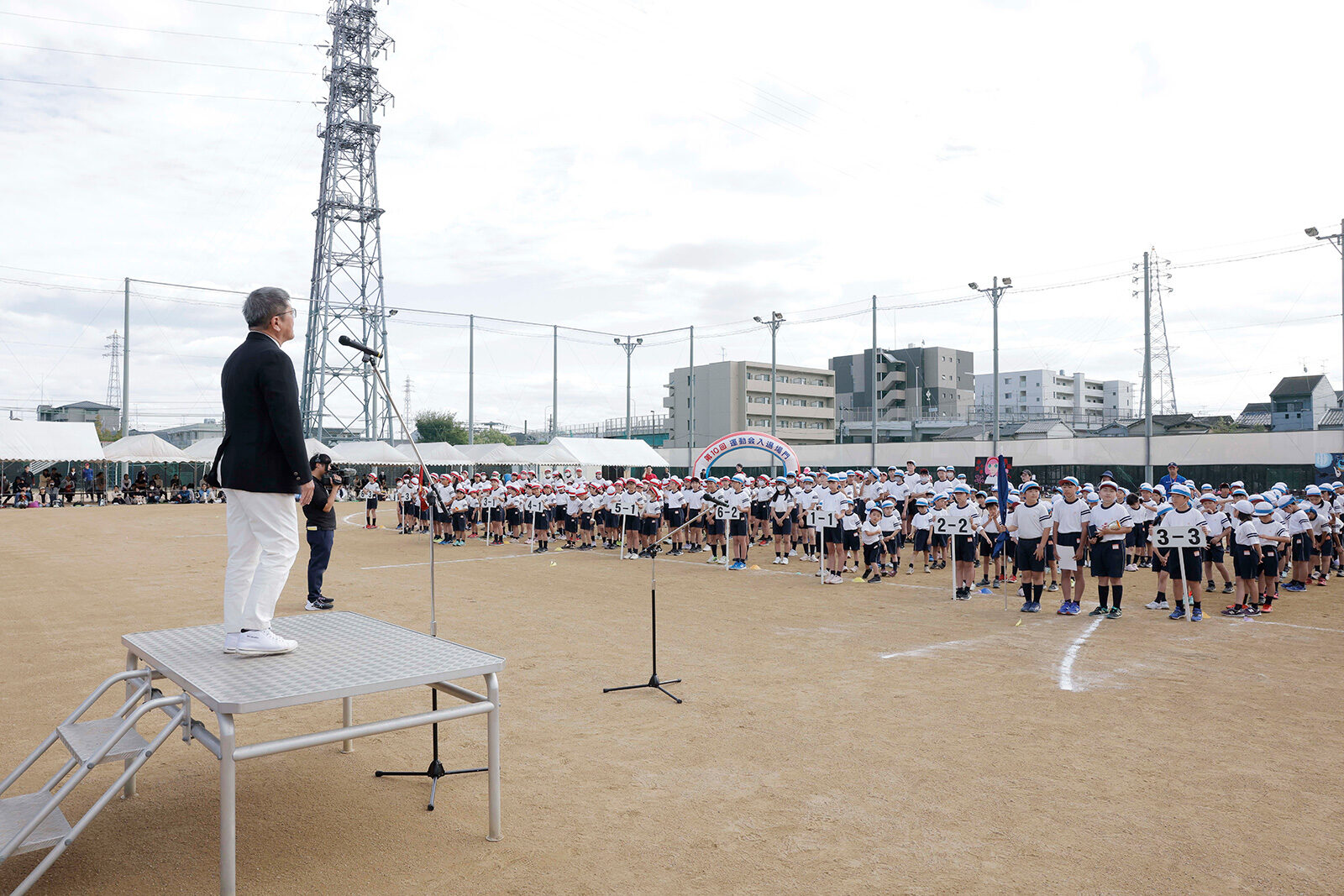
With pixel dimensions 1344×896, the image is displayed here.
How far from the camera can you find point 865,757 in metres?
5.72

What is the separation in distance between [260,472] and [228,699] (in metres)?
1.35

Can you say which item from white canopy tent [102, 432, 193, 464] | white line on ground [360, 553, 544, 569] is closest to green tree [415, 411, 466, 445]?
white canopy tent [102, 432, 193, 464]

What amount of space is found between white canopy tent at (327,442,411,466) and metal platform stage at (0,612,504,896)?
149ft

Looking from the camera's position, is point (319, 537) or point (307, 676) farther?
point (319, 537)

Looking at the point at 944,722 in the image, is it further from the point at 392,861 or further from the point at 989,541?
the point at 989,541

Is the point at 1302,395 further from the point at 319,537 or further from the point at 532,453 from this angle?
the point at 319,537

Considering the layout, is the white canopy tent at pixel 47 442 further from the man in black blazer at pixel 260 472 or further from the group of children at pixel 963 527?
the man in black blazer at pixel 260 472

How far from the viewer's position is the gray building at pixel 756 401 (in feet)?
281

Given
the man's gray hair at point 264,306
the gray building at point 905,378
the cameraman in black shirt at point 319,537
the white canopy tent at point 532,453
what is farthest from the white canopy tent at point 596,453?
the gray building at point 905,378

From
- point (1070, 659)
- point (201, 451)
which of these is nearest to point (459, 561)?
point (1070, 659)

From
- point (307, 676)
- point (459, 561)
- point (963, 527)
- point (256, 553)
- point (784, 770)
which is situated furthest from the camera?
point (459, 561)

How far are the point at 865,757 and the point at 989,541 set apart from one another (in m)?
10.6

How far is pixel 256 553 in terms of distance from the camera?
15.2 feet

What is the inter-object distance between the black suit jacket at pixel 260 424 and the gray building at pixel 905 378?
3517 inches
